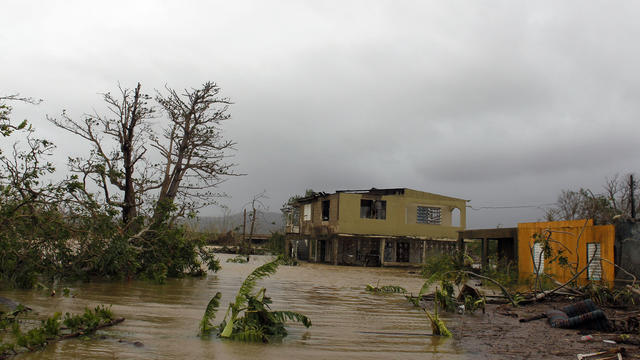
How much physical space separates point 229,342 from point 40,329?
2.07 m

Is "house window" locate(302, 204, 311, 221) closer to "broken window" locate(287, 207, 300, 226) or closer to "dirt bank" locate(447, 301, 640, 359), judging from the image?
"broken window" locate(287, 207, 300, 226)

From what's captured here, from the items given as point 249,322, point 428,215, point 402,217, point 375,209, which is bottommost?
point 249,322

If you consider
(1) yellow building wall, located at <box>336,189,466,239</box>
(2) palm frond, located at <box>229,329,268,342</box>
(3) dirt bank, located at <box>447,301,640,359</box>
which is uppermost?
(1) yellow building wall, located at <box>336,189,466,239</box>

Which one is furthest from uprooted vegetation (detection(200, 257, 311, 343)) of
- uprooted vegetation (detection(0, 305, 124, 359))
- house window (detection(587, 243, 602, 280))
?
house window (detection(587, 243, 602, 280))

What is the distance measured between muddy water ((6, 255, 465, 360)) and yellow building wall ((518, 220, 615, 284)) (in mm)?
5541

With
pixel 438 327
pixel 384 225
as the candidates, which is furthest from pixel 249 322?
pixel 384 225

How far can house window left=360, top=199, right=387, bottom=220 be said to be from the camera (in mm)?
31625

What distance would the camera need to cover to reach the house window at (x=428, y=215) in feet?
106

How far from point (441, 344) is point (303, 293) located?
6.14m

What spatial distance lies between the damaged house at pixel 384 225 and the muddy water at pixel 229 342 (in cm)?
1837

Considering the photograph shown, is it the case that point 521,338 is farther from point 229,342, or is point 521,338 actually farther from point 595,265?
point 595,265

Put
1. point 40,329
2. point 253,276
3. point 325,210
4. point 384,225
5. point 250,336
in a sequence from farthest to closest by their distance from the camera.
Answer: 1. point 325,210
2. point 384,225
3. point 253,276
4. point 250,336
5. point 40,329

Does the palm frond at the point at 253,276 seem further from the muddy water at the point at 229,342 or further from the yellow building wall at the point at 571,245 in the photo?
the yellow building wall at the point at 571,245

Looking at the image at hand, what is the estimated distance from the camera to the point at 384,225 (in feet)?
102
